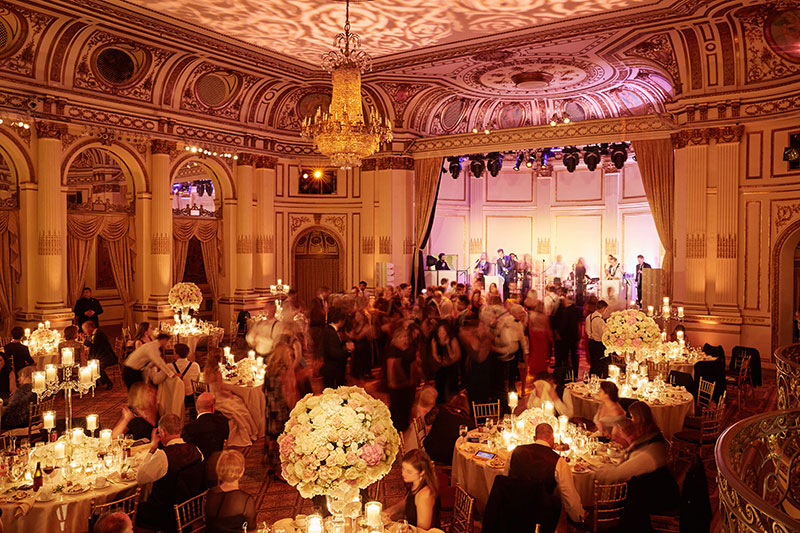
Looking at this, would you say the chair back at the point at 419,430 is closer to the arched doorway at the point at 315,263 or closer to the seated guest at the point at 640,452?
the seated guest at the point at 640,452

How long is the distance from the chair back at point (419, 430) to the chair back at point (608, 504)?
1853mm

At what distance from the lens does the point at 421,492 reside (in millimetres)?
3914

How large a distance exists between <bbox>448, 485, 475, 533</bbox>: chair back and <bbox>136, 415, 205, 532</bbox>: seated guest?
1950mm

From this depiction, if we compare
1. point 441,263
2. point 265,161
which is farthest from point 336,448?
point 441,263

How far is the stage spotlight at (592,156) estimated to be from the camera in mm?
14008

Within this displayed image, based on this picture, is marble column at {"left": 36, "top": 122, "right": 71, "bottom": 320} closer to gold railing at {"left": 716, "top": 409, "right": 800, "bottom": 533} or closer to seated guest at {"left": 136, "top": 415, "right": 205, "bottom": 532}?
seated guest at {"left": 136, "top": 415, "right": 205, "bottom": 532}

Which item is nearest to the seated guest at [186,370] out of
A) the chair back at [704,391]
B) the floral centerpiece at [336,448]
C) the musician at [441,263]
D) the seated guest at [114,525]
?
the seated guest at [114,525]

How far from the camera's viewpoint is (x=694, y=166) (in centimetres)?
1157

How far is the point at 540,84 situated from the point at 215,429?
36.1 ft

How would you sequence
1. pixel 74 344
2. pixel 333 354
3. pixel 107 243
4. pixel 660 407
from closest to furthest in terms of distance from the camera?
1. pixel 660 407
2. pixel 333 354
3. pixel 74 344
4. pixel 107 243

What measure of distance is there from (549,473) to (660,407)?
9.37 ft

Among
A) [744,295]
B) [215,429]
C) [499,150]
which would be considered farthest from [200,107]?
[744,295]

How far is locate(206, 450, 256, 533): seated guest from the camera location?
4012 millimetres

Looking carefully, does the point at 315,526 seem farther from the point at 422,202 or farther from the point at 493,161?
the point at 493,161
